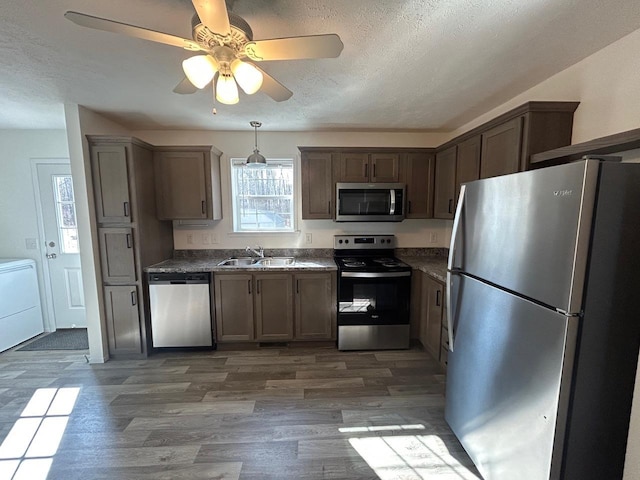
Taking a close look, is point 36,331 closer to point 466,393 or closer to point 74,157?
point 74,157

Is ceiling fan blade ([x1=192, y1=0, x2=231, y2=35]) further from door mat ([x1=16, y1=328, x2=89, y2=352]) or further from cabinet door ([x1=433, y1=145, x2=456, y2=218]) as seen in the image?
door mat ([x1=16, y1=328, x2=89, y2=352])

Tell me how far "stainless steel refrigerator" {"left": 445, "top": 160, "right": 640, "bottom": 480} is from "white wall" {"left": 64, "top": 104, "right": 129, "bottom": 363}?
3.26m

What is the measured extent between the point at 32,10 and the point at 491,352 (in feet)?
9.19

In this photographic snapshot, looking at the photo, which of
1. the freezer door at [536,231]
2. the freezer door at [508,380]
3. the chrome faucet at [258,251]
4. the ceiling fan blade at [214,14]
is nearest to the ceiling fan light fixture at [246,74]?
the ceiling fan blade at [214,14]

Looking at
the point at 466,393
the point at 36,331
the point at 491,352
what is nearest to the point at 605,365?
the point at 491,352

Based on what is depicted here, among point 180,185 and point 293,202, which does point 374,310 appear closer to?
point 293,202

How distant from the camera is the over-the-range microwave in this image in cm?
303

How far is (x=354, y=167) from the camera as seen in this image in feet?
10.1

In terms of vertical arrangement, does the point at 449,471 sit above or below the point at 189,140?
below

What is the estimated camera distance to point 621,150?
4.71ft

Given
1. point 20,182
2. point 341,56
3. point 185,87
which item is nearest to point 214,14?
point 185,87

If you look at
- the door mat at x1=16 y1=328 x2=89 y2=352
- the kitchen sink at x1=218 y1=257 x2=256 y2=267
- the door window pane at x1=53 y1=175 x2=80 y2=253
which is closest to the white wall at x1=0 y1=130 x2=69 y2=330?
the door window pane at x1=53 y1=175 x2=80 y2=253

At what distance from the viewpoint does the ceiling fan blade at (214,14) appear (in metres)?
0.93

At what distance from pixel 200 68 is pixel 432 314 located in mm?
2650
